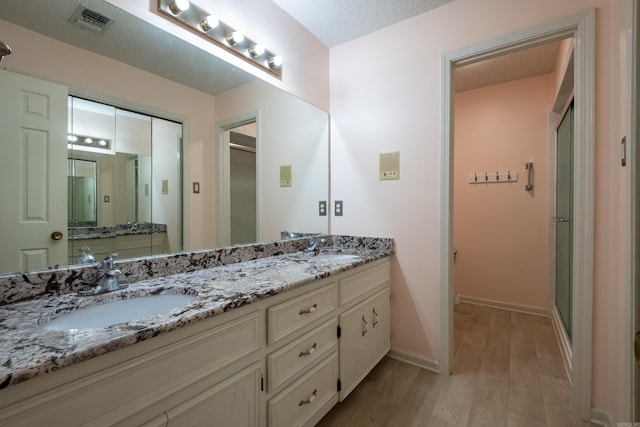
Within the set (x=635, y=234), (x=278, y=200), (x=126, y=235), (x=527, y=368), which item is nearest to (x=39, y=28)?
(x=126, y=235)

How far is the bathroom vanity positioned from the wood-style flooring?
17 centimetres

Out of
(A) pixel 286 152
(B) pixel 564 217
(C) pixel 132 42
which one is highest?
(C) pixel 132 42

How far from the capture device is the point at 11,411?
0.51 m

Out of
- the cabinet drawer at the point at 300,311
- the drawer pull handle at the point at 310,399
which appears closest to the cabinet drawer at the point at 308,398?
the drawer pull handle at the point at 310,399

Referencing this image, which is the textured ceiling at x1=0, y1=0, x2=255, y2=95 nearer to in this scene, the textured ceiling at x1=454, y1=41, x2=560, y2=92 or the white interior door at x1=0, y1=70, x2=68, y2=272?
the white interior door at x1=0, y1=70, x2=68, y2=272

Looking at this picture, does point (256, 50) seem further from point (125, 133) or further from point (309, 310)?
point (309, 310)

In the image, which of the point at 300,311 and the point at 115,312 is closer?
the point at 115,312

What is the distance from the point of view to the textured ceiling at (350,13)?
1.78m

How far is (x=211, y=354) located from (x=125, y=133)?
100cm

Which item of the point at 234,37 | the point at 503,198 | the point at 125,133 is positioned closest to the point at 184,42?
the point at 234,37

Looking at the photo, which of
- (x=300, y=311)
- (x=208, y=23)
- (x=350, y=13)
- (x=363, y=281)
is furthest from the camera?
(x=350, y=13)

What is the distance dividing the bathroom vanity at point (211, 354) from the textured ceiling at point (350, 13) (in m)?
1.61

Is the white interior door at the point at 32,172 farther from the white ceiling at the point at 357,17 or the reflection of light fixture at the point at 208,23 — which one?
the white ceiling at the point at 357,17

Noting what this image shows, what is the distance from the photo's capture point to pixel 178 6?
1296 mm
